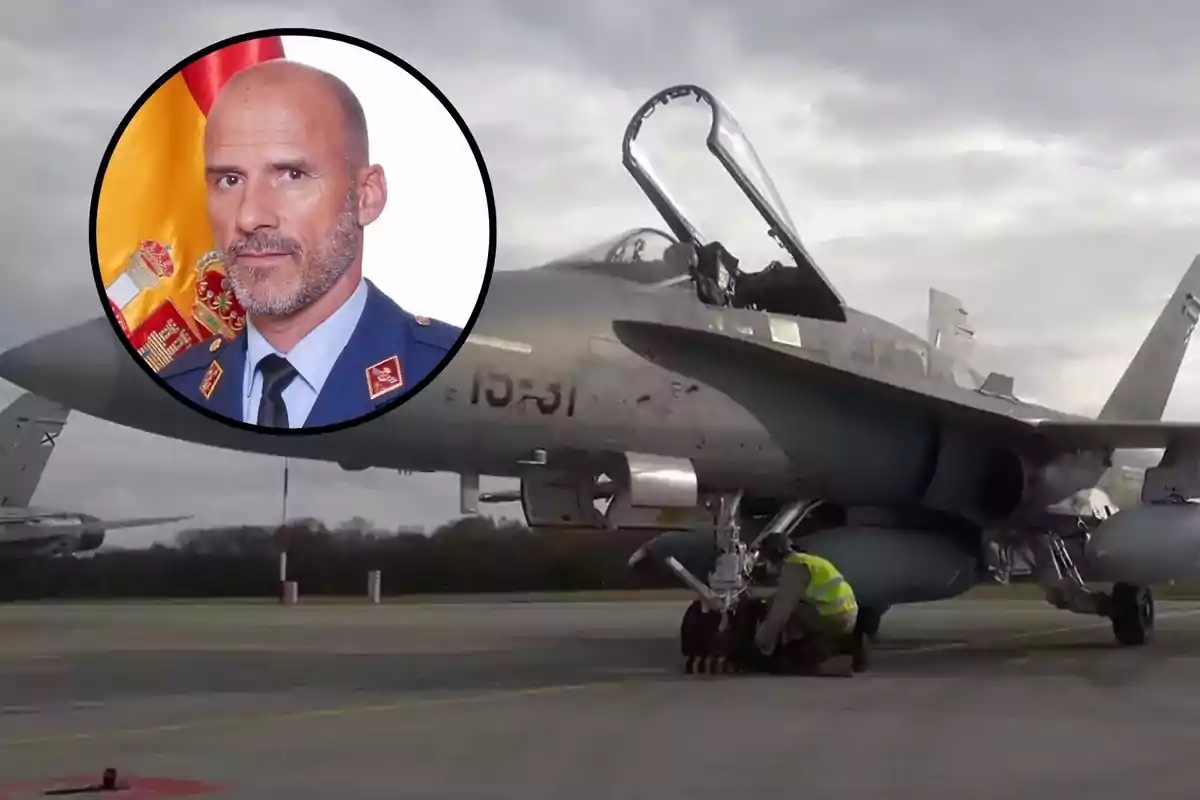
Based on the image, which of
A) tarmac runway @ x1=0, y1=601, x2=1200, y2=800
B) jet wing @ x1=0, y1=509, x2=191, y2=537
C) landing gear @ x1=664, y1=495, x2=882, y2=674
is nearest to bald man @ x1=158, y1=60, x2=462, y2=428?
tarmac runway @ x1=0, y1=601, x2=1200, y2=800

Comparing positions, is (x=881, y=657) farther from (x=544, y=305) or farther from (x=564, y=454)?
(x=544, y=305)

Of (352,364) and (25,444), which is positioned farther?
(25,444)

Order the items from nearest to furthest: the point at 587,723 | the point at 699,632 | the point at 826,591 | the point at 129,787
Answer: the point at 129,787, the point at 587,723, the point at 826,591, the point at 699,632

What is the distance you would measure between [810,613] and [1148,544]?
3.60 meters

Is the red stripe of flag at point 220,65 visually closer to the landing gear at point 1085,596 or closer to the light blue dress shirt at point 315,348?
the light blue dress shirt at point 315,348

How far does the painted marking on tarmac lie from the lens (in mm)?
6590

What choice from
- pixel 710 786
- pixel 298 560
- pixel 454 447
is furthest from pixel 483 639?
pixel 298 560

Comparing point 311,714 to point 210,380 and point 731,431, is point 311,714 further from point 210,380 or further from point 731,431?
point 731,431

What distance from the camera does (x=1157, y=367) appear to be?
57.5 feet

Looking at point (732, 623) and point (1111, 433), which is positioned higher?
point (1111, 433)

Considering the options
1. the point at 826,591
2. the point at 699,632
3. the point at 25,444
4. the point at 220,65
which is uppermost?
the point at 220,65

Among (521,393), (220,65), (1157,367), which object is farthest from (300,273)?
(1157,367)

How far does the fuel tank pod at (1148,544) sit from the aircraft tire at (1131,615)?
2706mm

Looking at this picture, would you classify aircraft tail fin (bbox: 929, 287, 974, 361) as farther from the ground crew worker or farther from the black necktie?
the black necktie
